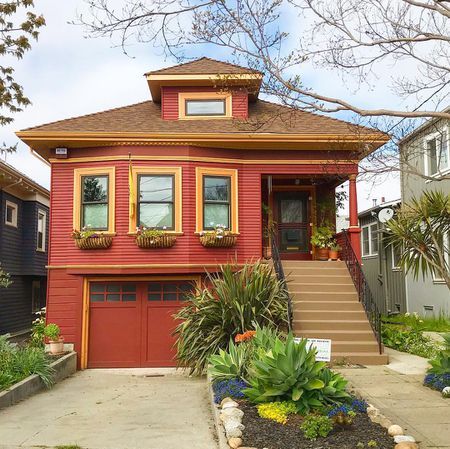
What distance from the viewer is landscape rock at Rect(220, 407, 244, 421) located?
19.9 ft

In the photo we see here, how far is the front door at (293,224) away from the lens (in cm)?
1470

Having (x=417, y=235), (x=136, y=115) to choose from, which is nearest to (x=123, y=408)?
(x=417, y=235)

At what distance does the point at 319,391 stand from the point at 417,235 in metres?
4.49

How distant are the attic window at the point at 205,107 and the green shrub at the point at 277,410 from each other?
9.26 m

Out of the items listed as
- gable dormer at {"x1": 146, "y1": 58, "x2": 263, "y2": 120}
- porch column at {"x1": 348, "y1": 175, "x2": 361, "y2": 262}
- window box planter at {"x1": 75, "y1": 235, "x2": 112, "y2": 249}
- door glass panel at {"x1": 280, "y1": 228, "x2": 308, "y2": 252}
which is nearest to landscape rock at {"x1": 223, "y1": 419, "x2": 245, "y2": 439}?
window box planter at {"x1": 75, "y1": 235, "x2": 112, "y2": 249}

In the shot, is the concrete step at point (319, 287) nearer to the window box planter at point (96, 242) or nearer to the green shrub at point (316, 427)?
the window box planter at point (96, 242)

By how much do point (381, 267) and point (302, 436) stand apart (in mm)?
15745

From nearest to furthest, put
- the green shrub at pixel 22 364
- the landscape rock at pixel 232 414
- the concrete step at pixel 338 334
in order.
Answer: the landscape rock at pixel 232 414
the green shrub at pixel 22 364
the concrete step at pixel 338 334

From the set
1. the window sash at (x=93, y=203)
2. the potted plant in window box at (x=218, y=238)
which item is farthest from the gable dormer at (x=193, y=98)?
the potted plant in window box at (x=218, y=238)

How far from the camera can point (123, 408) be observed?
7.93 metres

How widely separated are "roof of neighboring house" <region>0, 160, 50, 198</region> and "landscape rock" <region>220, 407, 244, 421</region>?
11.7m

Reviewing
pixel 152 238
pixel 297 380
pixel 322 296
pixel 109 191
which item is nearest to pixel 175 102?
pixel 109 191

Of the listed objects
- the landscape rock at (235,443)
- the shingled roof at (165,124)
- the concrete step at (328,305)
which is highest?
the shingled roof at (165,124)

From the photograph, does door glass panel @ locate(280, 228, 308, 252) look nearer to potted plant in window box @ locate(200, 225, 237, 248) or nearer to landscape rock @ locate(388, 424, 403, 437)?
potted plant in window box @ locate(200, 225, 237, 248)
